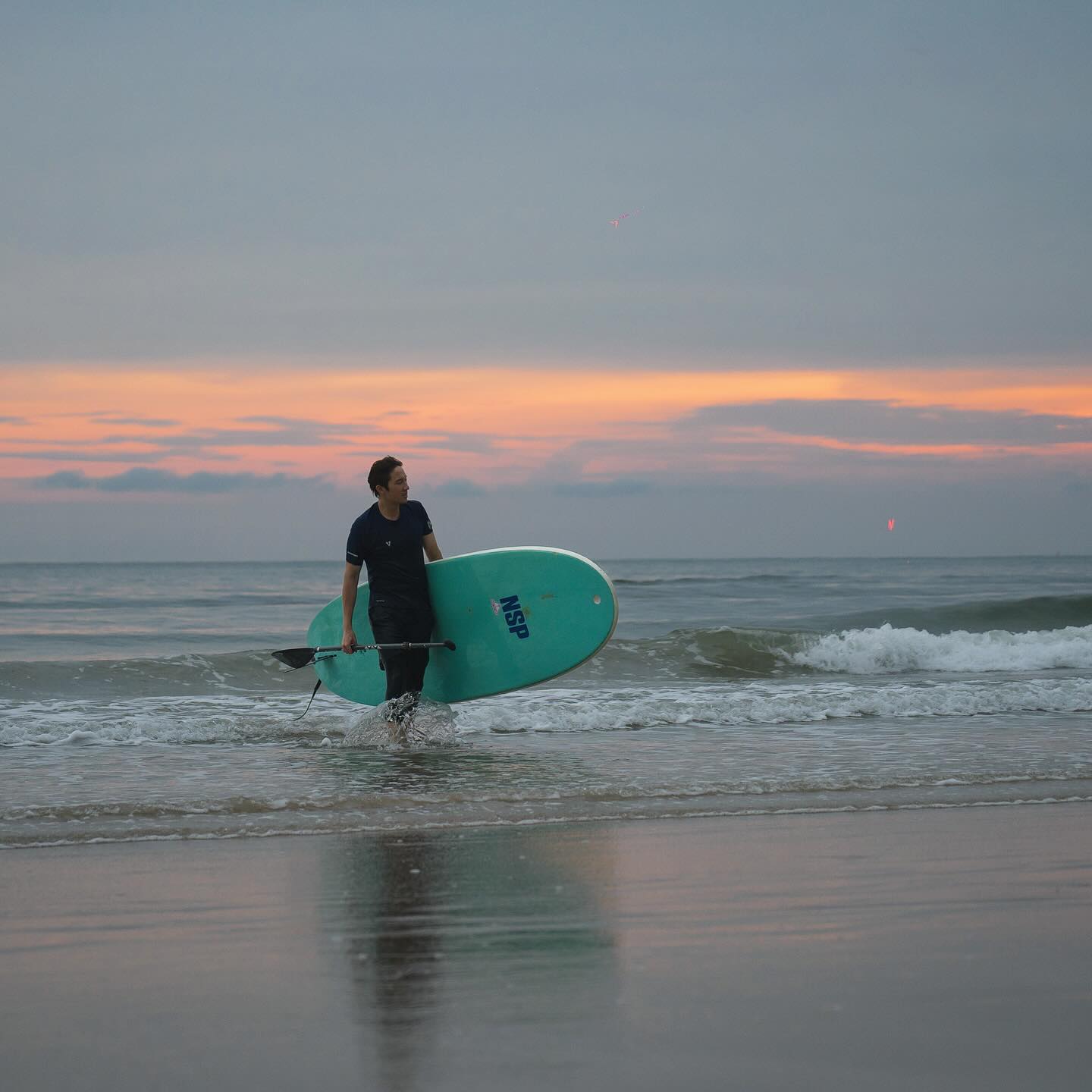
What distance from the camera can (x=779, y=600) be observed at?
23.0m

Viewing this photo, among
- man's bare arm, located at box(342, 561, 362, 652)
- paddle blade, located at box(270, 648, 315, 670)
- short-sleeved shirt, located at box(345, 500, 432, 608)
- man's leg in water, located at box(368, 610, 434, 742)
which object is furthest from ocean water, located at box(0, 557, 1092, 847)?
short-sleeved shirt, located at box(345, 500, 432, 608)

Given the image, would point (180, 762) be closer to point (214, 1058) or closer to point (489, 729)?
point (489, 729)

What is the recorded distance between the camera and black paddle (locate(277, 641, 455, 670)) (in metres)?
6.26

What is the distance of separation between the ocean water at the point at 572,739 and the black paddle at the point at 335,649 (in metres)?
0.38

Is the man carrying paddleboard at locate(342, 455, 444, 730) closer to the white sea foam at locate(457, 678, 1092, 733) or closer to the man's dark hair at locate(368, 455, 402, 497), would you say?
the man's dark hair at locate(368, 455, 402, 497)

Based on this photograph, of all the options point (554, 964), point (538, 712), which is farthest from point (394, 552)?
point (554, 964)

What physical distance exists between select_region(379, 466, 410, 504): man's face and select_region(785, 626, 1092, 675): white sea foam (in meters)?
7.59

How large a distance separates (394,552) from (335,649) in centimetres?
101

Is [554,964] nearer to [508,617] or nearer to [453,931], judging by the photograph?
[453,931]

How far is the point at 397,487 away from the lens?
5992mm

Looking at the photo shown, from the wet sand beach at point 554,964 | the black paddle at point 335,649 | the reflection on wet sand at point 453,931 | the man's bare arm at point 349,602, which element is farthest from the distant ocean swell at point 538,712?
the wet sand beach at point 554,964

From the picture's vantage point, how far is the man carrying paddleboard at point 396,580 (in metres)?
6.17

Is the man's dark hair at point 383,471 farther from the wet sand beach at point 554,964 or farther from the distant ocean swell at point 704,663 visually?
the distant ocean swell at point 704,663

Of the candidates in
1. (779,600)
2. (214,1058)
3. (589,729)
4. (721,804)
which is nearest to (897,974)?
(214,1058)
